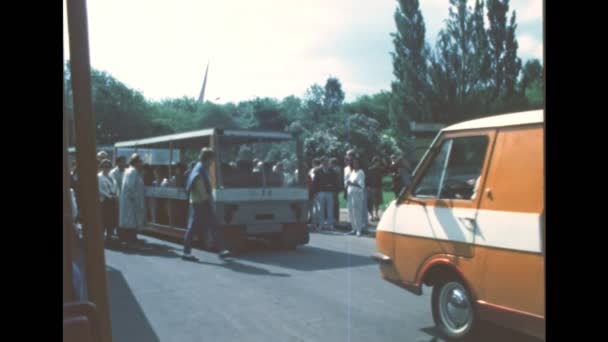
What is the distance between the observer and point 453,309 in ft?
12.2

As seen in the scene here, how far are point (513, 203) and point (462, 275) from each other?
641 millimetres

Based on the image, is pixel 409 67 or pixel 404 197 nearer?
pixel 409 67

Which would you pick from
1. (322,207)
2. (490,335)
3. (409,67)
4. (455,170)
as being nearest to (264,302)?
(490,335)

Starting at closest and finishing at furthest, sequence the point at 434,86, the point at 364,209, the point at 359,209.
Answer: the point at 434,86 < the point at 359,209 < the point at 364,209

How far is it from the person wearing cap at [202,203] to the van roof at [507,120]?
15.7 feet

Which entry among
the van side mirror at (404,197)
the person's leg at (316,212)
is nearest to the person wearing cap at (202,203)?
the person's leg at (316,212)

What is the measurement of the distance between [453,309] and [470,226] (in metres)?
0.71

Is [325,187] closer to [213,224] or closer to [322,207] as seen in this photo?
[322,207]

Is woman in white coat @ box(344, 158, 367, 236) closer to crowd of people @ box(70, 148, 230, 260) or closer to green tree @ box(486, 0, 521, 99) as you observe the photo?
crowd of people @ box(70, 148, 230, 260)

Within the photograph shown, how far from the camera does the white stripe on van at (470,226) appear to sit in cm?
301

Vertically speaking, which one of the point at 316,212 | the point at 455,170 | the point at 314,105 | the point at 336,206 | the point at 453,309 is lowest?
the point at 453,309

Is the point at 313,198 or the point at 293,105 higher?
the point at 293,105

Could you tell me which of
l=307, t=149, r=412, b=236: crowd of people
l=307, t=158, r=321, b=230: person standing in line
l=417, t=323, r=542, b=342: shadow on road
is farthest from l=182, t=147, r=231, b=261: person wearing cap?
l=417, t=323, r=542, b=342: shadow on road

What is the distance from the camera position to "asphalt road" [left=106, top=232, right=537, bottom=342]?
13.1 feet
